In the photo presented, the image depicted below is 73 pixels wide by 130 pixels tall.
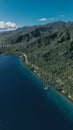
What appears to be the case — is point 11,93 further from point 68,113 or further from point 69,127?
point 69,127

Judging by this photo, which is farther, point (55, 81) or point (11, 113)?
point (55, 81)

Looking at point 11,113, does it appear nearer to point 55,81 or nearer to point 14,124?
point 14,124

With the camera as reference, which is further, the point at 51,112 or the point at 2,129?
the point at 51,112

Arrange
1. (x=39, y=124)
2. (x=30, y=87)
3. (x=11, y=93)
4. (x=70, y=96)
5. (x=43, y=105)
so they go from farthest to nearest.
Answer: (x=30, y=87) → (x=11, y=93) → (x=70, y=96) → (x=43, y=105) → (x=39, y=124)

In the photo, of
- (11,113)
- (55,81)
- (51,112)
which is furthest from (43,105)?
(55,81)

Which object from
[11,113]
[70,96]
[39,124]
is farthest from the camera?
[70,96]

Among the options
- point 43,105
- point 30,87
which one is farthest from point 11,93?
point 43,105
